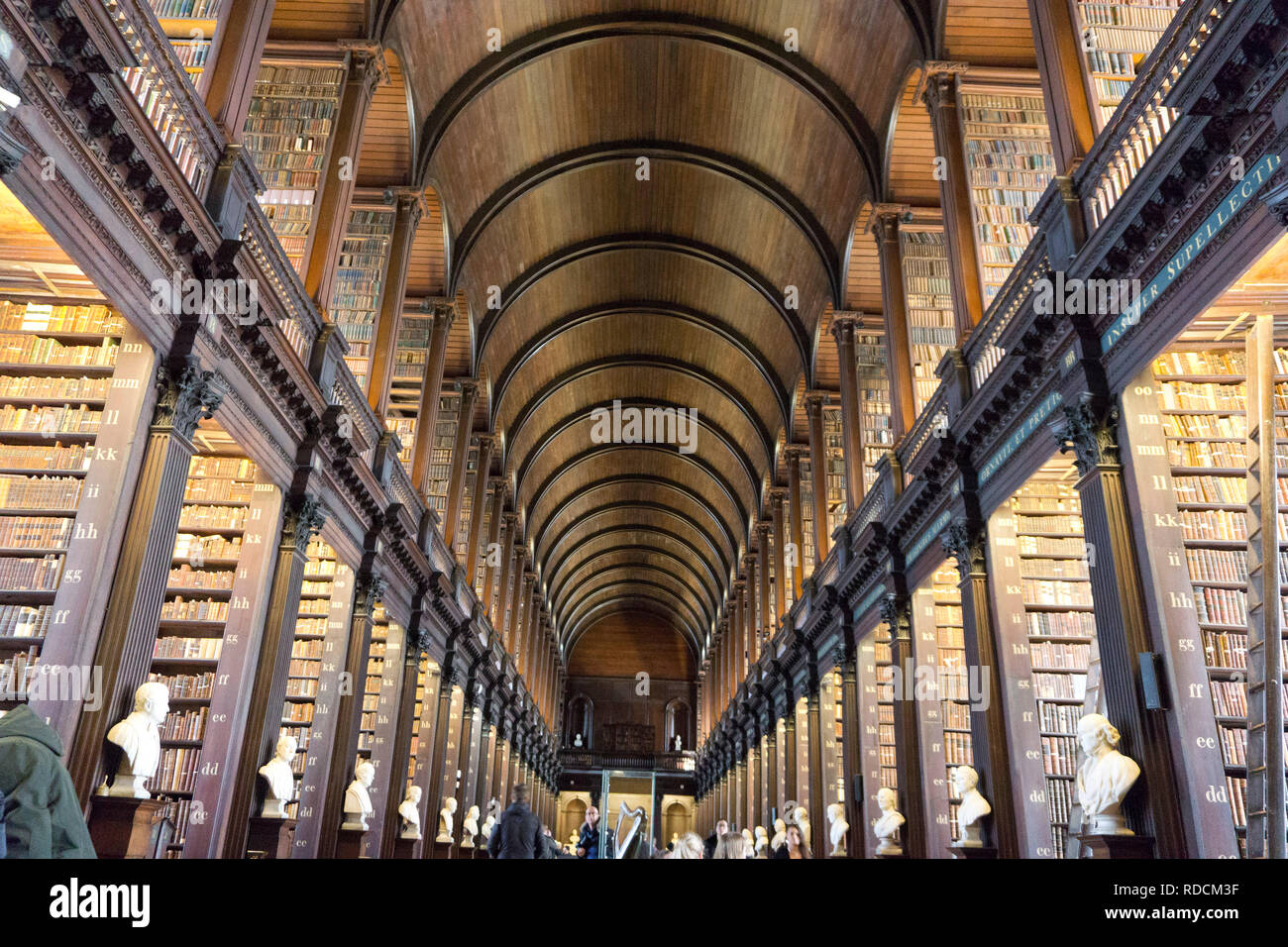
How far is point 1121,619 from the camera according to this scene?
5.76 meters

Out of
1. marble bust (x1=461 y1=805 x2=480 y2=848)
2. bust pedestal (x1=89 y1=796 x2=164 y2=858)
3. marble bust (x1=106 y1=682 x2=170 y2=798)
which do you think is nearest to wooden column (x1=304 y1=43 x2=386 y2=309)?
marble bust (x1=106 y1=682 x2=170 y2=798)

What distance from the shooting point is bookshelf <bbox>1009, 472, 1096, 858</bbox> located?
775 cm

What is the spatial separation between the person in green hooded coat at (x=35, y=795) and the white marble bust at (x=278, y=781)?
181 inches

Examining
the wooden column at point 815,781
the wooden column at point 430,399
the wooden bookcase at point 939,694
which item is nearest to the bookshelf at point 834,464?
the wooden column at point 815,781

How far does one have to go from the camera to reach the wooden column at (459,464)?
Result: 15227 millimetres

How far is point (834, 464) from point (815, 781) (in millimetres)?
5624

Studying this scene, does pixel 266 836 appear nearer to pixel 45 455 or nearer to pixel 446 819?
pixel 45 455

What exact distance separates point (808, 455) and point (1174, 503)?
520 inches

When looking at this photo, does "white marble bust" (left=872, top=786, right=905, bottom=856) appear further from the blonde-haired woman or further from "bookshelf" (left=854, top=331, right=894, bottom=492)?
the blonde-haired woman

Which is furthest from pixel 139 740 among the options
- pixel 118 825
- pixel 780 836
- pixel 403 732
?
pixel 780 836

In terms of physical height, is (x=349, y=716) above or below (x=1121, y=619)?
above

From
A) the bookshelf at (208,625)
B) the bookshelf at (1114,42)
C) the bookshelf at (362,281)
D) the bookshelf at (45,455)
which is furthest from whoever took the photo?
the bookshelf at (362,281)

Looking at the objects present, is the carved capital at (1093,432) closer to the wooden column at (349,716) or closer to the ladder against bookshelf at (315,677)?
the ladder against bookshelf at (315,677)

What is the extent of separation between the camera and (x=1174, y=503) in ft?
19.2
